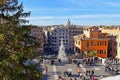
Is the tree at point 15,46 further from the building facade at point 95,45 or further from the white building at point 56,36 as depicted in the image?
the white building at point 56,36

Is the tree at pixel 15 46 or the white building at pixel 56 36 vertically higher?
the tree at pixel 15 46

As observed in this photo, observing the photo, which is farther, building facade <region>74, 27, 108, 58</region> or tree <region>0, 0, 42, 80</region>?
building facade <region>74, 27, 108, 58</region>

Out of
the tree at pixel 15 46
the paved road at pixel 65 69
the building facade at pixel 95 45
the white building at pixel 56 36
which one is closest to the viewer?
the tree at pixel 15 46

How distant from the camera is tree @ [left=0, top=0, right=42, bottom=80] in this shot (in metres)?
14.8

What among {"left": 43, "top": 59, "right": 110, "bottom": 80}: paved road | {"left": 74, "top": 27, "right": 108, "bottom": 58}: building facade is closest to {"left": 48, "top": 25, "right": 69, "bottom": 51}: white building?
{"left": 74, "top": 27, "right": 108, "bottom": 58}: building facade

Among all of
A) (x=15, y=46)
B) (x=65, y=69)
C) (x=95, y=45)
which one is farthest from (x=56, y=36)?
(x=15, y=46)

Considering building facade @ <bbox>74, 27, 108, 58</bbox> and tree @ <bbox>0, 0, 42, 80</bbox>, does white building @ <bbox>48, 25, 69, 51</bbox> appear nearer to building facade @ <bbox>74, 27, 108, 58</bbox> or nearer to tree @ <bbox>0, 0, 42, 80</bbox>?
building facade @ <bbox>74, 27, 108, 58</bbox>

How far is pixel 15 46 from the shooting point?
15.3 metres

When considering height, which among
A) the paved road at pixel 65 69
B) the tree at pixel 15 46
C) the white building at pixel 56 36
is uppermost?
the tree at pixel 15 46

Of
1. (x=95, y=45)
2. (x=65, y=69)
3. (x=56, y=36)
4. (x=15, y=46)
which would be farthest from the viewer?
(x=56, y=36)

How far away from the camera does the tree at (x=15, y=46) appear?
14.8m

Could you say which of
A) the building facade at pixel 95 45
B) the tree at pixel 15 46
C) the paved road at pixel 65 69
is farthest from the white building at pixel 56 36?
the tree at pixel 15 46

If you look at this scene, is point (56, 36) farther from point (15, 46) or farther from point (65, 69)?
point (15, 46)

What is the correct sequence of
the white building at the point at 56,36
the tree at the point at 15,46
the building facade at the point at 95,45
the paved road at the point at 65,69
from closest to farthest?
1. the tree at the point at 15,46
2. the paved road at the point at 65,69
3. the building facade at the point at 95,45
4. the white building at the point at 56,36
